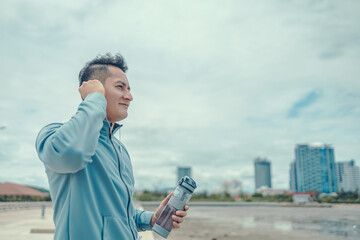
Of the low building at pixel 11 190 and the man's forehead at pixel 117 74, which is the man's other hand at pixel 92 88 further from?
the low building at pixel 11 190

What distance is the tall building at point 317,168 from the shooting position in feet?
317

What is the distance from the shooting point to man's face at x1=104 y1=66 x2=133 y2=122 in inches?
50.4

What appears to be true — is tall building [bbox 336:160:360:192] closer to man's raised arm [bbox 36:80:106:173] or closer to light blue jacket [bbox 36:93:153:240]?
light blue jacket [bbox 36:93:153:240]

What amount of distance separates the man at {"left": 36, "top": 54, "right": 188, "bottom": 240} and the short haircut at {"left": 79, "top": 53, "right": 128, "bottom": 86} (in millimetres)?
10

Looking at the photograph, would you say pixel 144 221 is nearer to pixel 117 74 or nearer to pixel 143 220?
pixel 143 220

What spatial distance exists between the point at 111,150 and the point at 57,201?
0.28 m

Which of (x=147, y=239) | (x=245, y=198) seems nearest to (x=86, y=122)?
(x=147, y=239)

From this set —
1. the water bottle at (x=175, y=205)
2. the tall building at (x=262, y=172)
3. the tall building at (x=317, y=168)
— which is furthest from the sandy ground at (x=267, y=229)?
the tall building at (x=262, y=172)

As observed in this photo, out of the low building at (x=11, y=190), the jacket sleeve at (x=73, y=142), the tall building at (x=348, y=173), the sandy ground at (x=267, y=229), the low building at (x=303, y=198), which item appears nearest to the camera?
the jacket sleeve at (x=73, y=142)

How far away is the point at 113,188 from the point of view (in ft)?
3.69

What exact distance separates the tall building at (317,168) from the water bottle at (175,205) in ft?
340

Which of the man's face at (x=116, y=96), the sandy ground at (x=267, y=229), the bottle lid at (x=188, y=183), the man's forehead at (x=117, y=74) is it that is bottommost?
the sandy ground at (x=267, y=229)

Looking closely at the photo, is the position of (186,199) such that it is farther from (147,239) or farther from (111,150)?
(147,239)

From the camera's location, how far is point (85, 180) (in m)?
1.06
